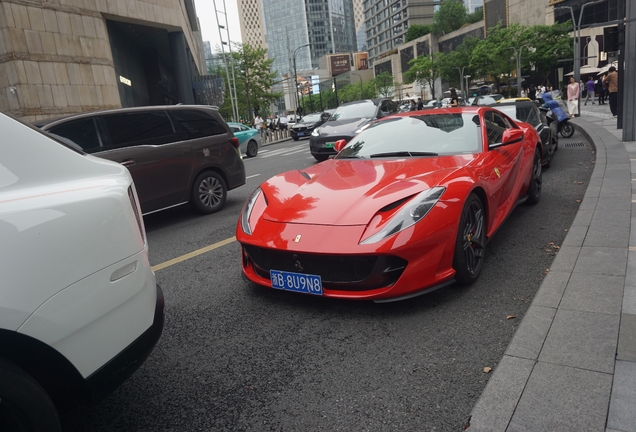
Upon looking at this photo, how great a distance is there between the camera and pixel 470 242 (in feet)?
12.8

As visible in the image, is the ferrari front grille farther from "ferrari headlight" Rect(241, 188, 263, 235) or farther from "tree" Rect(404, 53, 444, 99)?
"tree" Rect(404, 53, 444, 99)

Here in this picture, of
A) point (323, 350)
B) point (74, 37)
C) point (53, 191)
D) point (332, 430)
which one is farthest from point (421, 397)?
point (74, 37)

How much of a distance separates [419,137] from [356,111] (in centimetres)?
925

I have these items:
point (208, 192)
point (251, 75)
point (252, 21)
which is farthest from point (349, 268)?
point (252, 21)

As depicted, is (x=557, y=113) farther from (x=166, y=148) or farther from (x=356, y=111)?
(x=166, y=148)

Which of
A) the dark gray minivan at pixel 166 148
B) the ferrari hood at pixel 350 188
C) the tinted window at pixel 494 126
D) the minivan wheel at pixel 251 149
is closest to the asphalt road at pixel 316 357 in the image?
the ferrari hood at pixel 350 188

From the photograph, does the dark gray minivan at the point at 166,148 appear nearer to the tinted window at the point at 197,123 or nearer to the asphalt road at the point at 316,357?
the tinted window at the point at 197,123

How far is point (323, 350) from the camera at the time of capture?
122 inches

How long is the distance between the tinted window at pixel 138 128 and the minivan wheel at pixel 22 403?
519 centimetres

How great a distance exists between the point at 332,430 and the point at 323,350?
80 centimetres

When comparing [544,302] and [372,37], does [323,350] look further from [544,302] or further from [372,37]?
[372,37]

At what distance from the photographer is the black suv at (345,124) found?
1266 centimetres

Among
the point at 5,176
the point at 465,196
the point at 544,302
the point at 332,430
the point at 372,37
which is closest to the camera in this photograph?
the point at 5,176

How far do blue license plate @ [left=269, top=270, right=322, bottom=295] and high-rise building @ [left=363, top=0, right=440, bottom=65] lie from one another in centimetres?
13674
